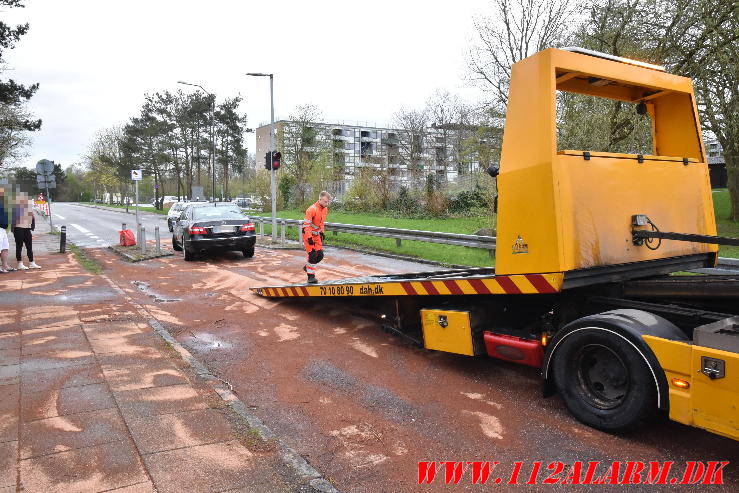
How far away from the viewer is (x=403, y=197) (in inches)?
1189

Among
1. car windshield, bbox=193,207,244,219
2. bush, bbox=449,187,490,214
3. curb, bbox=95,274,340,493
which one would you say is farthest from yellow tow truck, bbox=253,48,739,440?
bush, bbox=449,187,490,214

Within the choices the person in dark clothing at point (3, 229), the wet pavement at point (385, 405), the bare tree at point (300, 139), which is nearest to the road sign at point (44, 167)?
the person in dark clothing at point (3, 229)

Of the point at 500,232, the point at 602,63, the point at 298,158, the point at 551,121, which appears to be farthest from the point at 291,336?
the point at 298,158

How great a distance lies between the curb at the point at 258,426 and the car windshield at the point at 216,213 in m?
8.77

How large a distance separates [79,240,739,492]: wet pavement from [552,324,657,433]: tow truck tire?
0.49ft

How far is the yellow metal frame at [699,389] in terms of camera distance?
3059mm

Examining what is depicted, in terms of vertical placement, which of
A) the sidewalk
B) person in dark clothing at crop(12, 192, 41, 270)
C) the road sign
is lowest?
the sidewalk

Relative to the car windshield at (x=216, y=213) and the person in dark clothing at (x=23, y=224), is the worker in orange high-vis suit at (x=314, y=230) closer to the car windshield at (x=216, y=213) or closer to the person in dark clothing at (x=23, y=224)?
the car windshield at (x=216, y=213)

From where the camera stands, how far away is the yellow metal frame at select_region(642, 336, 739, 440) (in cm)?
306

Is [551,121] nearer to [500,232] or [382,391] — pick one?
[500,232]

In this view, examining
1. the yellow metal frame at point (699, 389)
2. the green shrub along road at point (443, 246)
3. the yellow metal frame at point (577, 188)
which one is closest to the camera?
the yellow metal frame at point (699, 389)

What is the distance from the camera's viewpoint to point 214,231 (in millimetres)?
14359

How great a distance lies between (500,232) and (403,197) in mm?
25823

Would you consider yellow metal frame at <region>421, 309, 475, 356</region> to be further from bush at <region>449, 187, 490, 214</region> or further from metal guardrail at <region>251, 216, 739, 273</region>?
bush at <region>449, 187, 490, 214</region>
